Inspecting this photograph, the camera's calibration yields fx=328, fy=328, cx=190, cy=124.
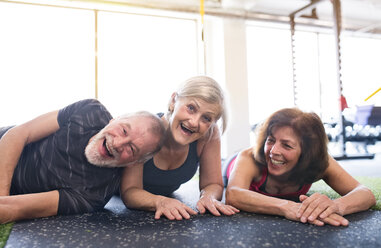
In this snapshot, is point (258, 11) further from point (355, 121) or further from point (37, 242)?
point (37, 242)

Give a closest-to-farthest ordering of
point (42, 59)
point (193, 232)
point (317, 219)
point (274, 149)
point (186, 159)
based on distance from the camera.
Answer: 1. point (193, 232)
2. point (317, 219)
3. point (274, 149)
4. point (186, 159)
5. point (42, 59)

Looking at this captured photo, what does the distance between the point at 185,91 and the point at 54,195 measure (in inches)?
28.6

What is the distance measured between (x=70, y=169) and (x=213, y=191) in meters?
0.67

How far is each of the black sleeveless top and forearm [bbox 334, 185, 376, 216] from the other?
0.73 meters

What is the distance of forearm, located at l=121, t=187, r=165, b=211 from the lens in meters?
1.45

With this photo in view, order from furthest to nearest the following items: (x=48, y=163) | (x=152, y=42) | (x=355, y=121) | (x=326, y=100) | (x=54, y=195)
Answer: (x=326, y=100) → (x=152, y=42) → (x=355, y=121) → (x=48, y=163) → (x=54, y=195)

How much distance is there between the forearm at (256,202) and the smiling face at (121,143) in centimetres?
43

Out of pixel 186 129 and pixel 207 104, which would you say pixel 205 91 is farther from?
pixel 186 129

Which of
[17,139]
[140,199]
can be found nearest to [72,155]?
[17,139]

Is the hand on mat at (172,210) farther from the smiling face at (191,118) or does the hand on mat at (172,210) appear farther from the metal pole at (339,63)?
the metal pole at (339,63)

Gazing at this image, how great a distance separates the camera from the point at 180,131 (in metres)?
1.53

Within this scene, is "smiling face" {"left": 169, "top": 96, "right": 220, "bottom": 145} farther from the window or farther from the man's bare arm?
the window

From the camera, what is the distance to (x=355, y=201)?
1.39 meters

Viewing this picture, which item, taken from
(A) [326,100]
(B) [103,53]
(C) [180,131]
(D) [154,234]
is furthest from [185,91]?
(A) [326,100]
